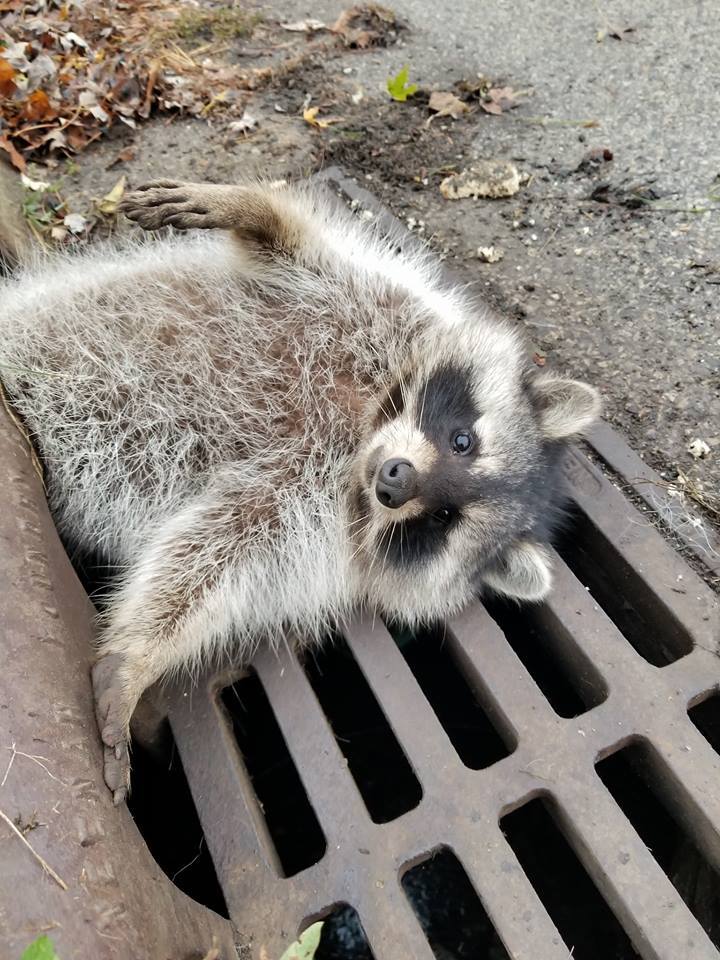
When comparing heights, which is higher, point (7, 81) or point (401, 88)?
point (401, 88)

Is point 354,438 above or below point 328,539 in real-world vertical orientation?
above

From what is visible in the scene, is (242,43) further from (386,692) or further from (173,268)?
(386,692)

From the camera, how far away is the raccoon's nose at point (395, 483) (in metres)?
1.80

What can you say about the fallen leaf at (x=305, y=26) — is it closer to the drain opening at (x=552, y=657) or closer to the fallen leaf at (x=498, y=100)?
the fallen leaf at (x=498, y=100)

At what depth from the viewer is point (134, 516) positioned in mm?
2080

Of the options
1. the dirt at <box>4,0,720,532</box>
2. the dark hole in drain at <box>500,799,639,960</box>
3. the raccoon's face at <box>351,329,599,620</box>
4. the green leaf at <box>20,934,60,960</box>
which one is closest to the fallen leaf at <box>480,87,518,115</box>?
the dirt at <box>4,0,720,532</box>

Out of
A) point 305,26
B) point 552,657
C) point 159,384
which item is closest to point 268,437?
point 159,384

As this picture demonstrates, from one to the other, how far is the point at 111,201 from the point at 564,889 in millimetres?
2584

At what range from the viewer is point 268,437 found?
2.12m

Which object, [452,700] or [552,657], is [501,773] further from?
[452,700]

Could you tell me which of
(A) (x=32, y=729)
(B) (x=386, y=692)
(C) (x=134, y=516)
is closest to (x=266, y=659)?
(B) (x=386, y=692)

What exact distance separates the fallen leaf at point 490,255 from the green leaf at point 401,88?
866 millimetres

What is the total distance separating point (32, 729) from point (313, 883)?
2.14 ft

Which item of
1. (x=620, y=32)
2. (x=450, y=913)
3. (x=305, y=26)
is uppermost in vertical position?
(x=620, y=32)
